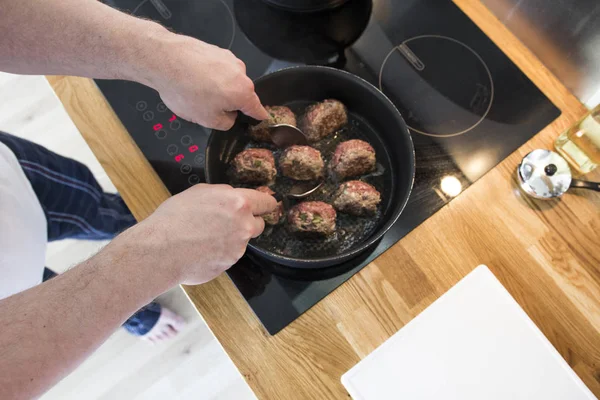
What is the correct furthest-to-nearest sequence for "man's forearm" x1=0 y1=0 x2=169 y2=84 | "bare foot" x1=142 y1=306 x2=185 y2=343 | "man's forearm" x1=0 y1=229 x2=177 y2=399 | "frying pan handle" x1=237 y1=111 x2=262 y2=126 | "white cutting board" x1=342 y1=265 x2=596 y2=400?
"bare foot" x1=142 y1=306 x2=185 y2=343, "frying pan handle" x1=237 y1=111 x2=262 y2=126, "white cutting board" x1=342 y1=265 x2=596 y2=400, "man's forearm" x1=0 y1=0 x2=169 y2=84, "man's forearm" x1=0 y1=229 x2=177 y2=399

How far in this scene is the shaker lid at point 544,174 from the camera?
865 millimetres

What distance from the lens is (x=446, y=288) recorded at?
0.85 metres

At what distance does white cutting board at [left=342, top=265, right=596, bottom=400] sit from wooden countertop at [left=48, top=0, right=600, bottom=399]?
0.03 meters

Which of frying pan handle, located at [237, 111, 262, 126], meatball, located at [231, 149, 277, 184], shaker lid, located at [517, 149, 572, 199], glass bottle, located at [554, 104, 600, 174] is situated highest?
glass bottle, located at [554, 104, 600, 174]

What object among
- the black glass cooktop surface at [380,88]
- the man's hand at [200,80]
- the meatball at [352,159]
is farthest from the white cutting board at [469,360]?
the man's hand at [200,80]

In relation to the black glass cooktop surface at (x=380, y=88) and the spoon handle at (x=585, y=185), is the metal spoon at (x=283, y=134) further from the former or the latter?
the spoon handle at (x=585, y=185)

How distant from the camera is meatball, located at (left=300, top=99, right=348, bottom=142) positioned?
2.98ft

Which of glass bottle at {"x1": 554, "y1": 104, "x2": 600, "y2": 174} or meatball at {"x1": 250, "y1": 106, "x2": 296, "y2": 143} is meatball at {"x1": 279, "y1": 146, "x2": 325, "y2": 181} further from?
glass bottle at {"x1": 554, "y1": 104, "x2": 600, "y2": 174}

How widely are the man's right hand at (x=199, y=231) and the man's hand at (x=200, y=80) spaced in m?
0.14

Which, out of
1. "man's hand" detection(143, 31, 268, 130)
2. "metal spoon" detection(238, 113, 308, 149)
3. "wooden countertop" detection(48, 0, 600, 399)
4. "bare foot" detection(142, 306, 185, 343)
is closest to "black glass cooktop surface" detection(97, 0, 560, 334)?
"wooden countertop" detection(48, 0, 600, 399)

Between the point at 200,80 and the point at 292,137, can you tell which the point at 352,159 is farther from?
the point at 200,80

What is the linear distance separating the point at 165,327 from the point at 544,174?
1188mm

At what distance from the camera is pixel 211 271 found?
2.32 feet

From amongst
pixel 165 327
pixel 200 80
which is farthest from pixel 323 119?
pixel 165 327
